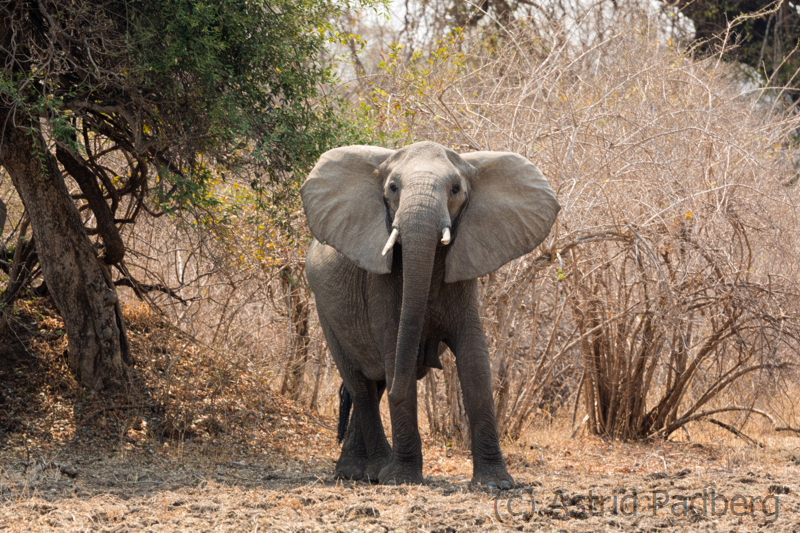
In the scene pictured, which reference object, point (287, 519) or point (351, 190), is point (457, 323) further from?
point (287, 519)

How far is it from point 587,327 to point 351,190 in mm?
3560

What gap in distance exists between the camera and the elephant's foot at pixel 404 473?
5.86 m

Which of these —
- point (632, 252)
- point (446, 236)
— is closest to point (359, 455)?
point (446, 236)

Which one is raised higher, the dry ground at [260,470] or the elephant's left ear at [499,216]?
the elephant's left ear at [499,216]

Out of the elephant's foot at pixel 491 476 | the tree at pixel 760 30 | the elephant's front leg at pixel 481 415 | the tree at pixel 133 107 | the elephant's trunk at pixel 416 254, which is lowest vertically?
the elephant's foot at pixel 491 476

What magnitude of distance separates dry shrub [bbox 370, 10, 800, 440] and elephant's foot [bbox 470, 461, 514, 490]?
182 cm

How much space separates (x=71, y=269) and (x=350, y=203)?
374 cm

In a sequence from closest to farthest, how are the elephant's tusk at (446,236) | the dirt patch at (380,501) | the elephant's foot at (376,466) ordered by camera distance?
the dirt patch at (380,501) < the elephant's tusk at (446,236) < the elephant's foot at (376,466)

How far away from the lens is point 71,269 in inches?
323

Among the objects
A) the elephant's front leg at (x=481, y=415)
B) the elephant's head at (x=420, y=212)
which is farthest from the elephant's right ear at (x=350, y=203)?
the elephant's front leg at (x=481, y=415)


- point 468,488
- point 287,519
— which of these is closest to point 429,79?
point 468,488

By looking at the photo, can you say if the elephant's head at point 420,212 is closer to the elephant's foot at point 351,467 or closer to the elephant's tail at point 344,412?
the elephant's foot at point 351,467

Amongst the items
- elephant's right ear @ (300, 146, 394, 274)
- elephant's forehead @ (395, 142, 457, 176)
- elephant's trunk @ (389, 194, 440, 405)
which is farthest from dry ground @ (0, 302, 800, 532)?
elephant's forehead @ (395, 142, 457, 176)

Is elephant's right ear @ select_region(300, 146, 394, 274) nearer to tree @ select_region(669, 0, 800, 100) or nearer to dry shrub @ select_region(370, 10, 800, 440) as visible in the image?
dry shrub @ select_region(370, 10, 800, 440)
